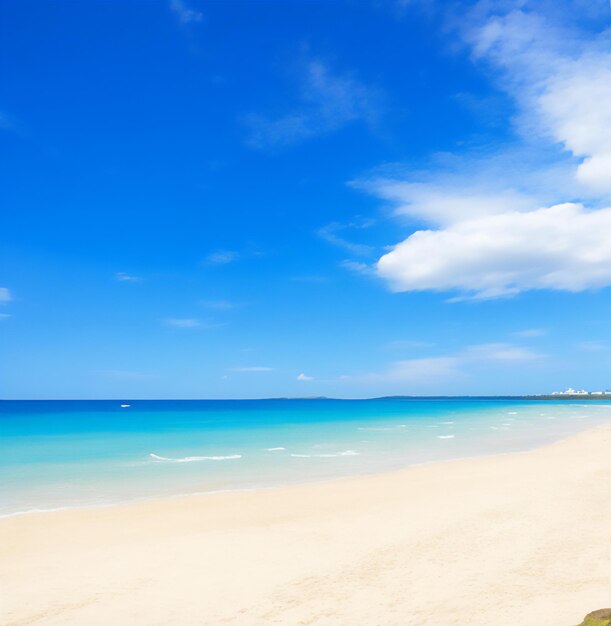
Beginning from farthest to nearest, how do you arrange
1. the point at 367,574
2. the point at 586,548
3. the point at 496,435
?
the point at 496,435 → the point at 586,548 → the point at 367,574

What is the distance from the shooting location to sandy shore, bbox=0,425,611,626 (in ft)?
22.3

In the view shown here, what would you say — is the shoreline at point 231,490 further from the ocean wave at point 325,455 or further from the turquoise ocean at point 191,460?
the ocean wave at point 325,455

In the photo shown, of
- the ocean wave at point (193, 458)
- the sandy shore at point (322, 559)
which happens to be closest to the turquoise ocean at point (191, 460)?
the ocean wave at point (193, 458)

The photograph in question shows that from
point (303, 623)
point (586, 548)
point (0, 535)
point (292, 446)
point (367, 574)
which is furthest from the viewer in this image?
point (292, 446)

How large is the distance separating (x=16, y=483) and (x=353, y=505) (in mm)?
12911

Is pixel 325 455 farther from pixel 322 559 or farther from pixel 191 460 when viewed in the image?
pixel 322 559

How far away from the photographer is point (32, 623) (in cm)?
662

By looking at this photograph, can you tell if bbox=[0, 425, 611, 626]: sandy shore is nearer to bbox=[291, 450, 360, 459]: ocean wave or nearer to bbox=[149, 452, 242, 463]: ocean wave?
bbox=[149, 452, 242, 463]: ocean wave

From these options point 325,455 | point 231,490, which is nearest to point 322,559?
point 231,490

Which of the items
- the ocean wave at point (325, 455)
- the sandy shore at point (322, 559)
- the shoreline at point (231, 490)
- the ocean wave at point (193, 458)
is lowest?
the ocean wave at point (325, 455)

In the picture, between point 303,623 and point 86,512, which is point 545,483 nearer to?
point 303,623

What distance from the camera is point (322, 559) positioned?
350 inches

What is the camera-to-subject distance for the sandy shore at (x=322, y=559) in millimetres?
6793

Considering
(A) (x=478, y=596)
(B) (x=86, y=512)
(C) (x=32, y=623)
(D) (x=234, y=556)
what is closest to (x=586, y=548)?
(A) (x=478, y=596)
